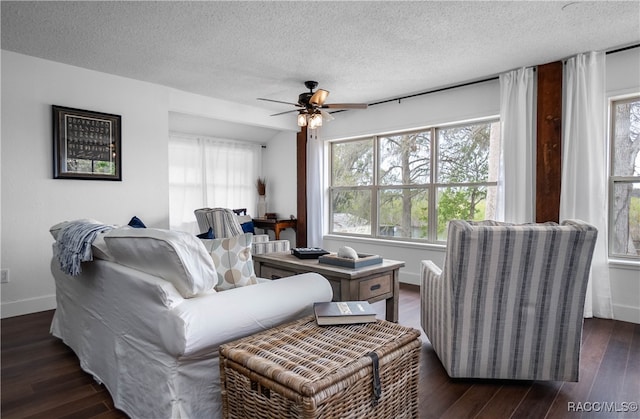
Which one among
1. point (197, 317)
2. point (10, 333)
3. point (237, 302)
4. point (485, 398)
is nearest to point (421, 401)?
point (485, 398)

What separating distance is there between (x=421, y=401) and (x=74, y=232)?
211 cm

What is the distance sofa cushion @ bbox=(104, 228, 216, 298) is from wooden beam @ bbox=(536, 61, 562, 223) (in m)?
3.20

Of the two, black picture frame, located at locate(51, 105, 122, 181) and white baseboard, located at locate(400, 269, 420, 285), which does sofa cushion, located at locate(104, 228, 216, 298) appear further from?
white baseboard, located at locate(400, 269, 420, 285)

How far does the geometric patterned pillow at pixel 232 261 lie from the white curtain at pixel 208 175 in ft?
12.4

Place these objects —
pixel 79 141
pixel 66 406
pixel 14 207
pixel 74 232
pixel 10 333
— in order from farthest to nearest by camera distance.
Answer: pixel 79 141 → pixel 14 207 → pixel 10 333 → pixel 74 232 → pixel 66 406

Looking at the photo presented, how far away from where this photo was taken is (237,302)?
1569mm

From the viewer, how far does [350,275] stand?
8.01 ft

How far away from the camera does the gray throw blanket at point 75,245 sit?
198 cm

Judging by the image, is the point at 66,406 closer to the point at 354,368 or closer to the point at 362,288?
the point at 354,368

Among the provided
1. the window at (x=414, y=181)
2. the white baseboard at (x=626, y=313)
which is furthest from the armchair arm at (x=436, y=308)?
the window at (x=414, y=181)

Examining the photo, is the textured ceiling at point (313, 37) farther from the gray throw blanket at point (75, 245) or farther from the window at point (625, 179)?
the gray throw blanket at point (75, 245)

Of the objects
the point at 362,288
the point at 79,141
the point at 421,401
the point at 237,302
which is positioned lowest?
the point at 421,401

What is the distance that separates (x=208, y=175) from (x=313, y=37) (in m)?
3.32

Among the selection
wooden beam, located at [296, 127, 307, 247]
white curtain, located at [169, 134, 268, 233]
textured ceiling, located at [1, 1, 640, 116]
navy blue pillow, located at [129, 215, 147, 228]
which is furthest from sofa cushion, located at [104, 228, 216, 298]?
wooden beam, located at [296, 127, 307, 247]
